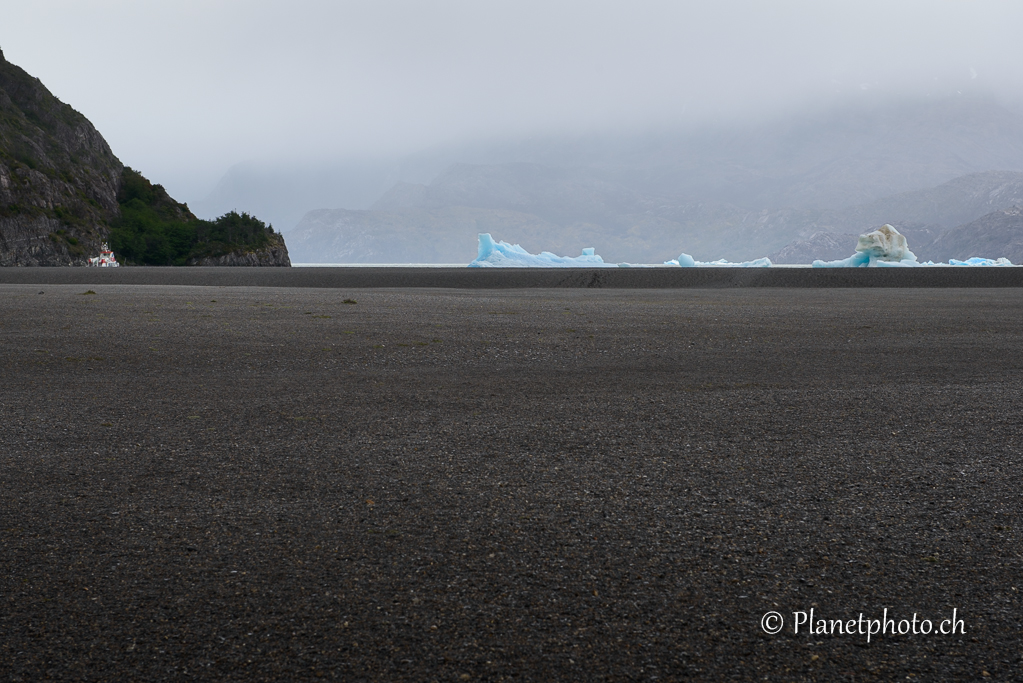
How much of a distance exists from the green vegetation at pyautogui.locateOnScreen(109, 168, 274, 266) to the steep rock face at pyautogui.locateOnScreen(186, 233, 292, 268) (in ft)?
1.81

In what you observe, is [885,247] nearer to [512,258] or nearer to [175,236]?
[512,258]

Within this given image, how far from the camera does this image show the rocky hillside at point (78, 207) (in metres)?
65.8

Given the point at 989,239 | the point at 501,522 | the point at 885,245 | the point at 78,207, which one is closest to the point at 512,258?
the point at 885,245

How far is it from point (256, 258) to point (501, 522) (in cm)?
7322

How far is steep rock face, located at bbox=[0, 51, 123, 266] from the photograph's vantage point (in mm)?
64812

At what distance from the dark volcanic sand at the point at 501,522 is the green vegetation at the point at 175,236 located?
70.3 metres

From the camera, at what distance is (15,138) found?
2995 inches

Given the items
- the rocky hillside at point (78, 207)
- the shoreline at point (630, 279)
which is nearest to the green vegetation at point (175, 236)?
the rocky hillside at point (78, 207)

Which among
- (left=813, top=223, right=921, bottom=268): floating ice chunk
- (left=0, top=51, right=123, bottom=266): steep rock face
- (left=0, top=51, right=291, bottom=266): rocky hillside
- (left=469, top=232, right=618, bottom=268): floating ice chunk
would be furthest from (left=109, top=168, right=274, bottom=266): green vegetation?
(left=813, top=223, right=921, bottom=268): floating ice chunk

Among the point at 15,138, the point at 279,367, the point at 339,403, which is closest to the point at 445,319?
the point at 279,367

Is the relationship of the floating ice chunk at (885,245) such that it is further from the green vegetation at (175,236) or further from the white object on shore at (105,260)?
the white object on shore at (105,260)

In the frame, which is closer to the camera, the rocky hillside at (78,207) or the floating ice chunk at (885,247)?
the floating ice chunk at (885,247)

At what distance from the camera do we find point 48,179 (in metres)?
72.4

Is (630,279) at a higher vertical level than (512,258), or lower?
lower
